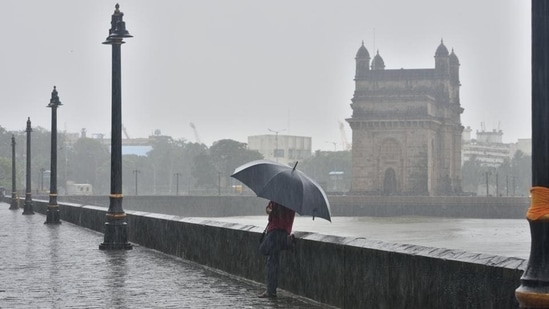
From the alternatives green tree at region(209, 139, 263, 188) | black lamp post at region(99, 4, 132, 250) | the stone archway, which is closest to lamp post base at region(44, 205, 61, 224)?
black lamp post at region(99, 4, 132, 250)

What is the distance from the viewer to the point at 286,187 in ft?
41.1

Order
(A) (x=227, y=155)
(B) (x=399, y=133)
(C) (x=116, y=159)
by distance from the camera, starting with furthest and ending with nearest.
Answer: (A) (x=227, y=155)
(B) (x=399, y=133)
(C) (x=116, y=159)

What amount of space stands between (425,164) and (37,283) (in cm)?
11970

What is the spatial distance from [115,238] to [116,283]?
283 inches

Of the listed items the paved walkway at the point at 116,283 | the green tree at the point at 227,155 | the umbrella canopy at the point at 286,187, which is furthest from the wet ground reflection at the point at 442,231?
the umbrella canopy at the point at 286,187

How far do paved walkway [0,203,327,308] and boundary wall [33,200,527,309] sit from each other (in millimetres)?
263

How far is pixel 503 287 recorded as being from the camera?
8.28 metres

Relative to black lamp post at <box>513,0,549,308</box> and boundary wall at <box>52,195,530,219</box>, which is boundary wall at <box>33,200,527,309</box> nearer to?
black lamp post at <box>513,0,549,308</box>

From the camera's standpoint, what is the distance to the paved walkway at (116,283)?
40.8 feet

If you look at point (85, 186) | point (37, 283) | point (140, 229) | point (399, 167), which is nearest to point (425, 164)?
point (399, 167)

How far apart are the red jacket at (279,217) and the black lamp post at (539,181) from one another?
6.61 m

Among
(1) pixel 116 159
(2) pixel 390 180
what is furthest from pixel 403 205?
(1) pixel 116 159

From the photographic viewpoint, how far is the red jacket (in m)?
12.9

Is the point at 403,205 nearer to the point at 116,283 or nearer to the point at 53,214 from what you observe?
the point at 53,214
